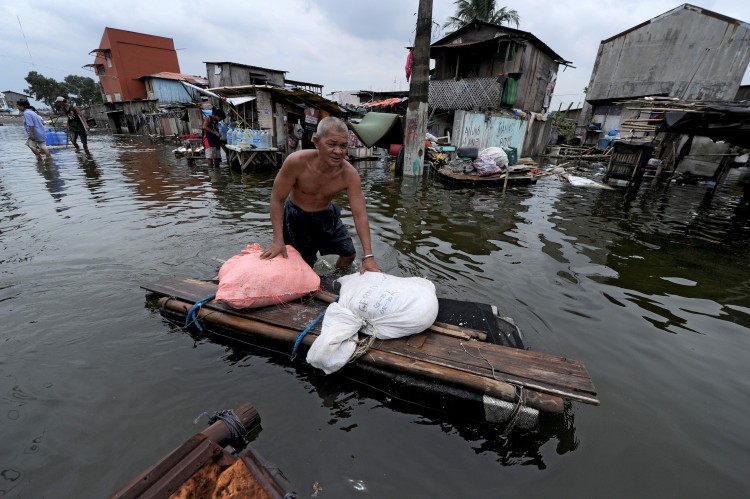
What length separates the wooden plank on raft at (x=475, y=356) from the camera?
6.85 ft

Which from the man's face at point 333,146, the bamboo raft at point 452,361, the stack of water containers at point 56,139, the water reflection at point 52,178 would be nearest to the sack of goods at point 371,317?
the bamboo raft at point 452,361

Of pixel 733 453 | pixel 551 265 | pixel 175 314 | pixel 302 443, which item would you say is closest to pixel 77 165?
pixel 175 314

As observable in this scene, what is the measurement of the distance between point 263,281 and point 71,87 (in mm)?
58575

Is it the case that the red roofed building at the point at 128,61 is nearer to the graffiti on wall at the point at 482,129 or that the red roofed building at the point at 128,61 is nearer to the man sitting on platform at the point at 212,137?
the man sitting on platform at the point at 212,137

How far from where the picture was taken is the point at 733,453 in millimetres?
2123

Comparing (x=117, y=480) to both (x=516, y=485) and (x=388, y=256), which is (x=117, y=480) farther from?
(x=388, y=256)

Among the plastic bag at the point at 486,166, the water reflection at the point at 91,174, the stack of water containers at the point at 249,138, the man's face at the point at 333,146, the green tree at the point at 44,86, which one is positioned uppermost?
the green tree at the point at 44,86

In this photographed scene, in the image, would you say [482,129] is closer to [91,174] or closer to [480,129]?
[480,129]

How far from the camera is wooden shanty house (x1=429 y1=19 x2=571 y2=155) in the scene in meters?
16.5

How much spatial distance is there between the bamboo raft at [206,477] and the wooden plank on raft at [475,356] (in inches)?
44.0

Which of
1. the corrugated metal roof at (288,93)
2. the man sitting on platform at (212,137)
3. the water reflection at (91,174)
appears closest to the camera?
the water reflection at (91,174)

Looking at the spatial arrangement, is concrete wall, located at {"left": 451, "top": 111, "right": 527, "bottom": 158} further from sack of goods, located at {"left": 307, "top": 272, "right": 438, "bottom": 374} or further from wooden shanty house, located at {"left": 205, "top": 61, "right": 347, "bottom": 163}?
sack of goods, located at {"left": 307, "top": 272, "right": 438, "bottom": 374}

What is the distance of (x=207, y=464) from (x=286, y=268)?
1.71 metres

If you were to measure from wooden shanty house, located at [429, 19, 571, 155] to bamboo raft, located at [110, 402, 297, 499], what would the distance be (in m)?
17.6
